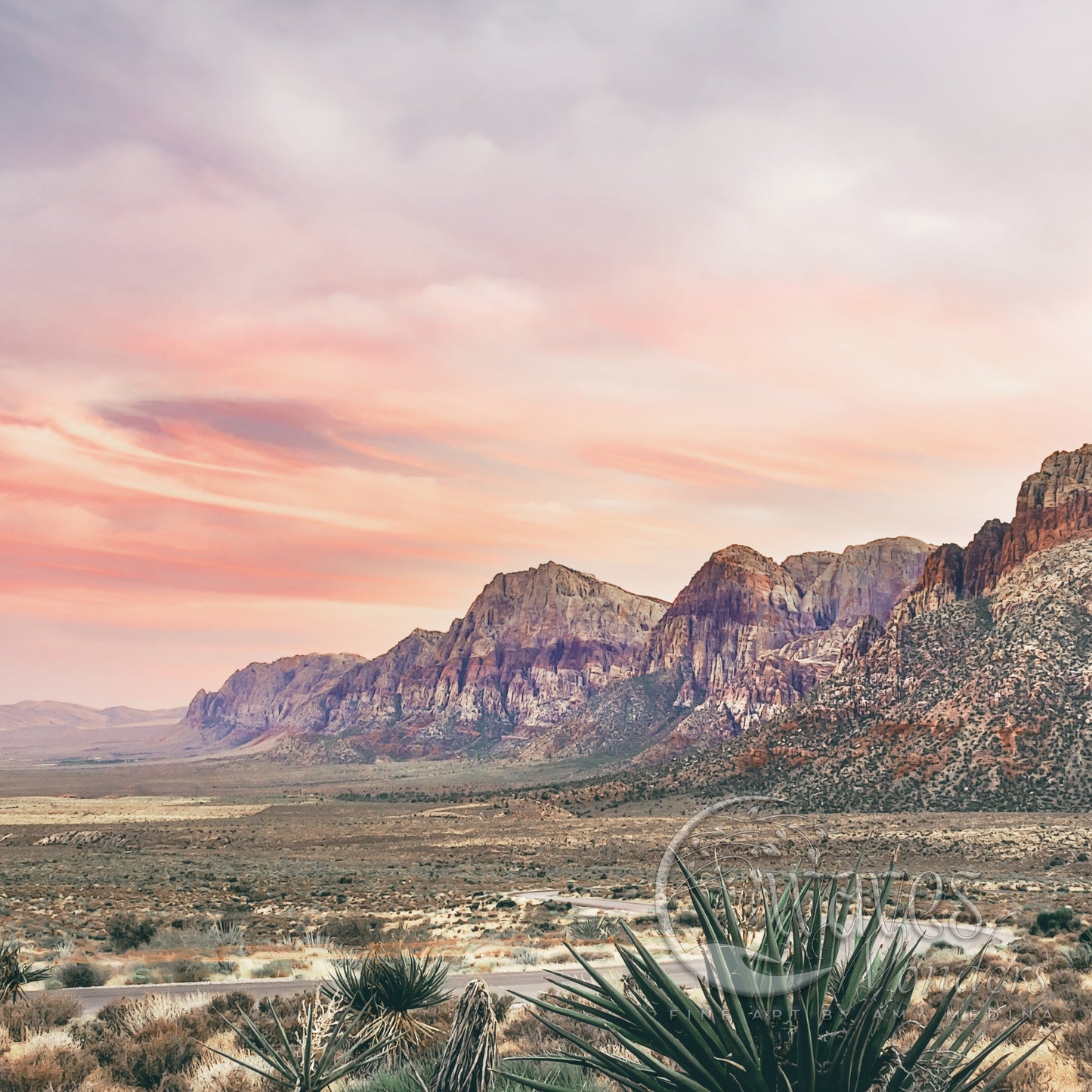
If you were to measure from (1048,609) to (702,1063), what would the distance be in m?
90.2

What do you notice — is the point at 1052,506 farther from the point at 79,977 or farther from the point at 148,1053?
the point at 148,1053

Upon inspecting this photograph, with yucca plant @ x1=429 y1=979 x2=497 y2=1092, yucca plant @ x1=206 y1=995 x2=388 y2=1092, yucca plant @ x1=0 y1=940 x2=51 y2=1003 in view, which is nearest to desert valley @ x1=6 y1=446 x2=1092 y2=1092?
yucca plant @ x1=0 y1=940 x2=51 y2=1003

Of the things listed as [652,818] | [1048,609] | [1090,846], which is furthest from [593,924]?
[1048,609]

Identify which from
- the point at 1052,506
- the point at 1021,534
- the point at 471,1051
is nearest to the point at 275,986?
the point at 471,1051

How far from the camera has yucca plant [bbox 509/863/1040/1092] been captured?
14.4 ft

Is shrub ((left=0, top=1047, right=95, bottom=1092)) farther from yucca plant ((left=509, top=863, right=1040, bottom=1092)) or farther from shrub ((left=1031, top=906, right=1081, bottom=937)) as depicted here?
shrub ((left=1031, top=906, right=1081, bottom=937))

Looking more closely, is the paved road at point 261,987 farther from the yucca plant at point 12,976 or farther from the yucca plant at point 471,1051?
the yucca plant at point 471,1051

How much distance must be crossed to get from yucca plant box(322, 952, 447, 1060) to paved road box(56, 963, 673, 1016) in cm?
524

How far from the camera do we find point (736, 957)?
17.3 ft

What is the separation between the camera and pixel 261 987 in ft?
54.6

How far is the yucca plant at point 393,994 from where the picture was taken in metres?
9.59

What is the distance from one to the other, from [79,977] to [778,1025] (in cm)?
1746

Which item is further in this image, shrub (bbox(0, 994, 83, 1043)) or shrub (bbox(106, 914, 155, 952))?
shrub (bbox(106, 914, 155, 952))

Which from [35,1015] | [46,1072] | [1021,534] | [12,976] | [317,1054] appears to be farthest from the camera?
[1021,534]
